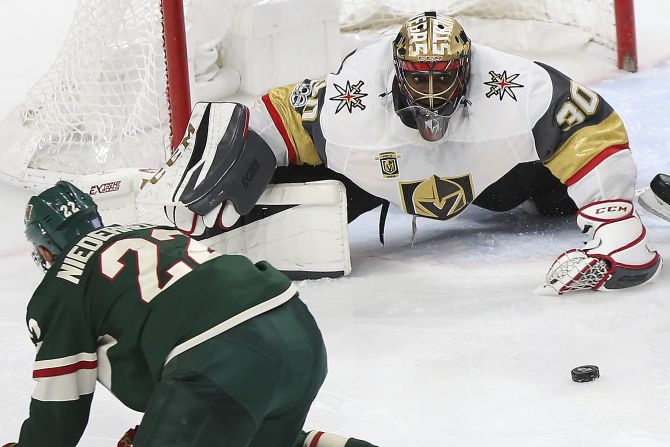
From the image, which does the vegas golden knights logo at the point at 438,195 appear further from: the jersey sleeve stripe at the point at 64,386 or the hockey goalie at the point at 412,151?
the jersey sleeve stripe at the point at 64,386

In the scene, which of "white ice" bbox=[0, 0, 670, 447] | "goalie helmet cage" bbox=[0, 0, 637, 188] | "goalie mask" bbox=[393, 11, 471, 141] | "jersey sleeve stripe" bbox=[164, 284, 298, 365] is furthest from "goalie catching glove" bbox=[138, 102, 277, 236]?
"jersey sleeve stripe" bbox=[164, 284, 298, 365]

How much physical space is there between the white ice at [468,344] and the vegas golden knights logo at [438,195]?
20 cm

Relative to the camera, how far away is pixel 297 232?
4105mm

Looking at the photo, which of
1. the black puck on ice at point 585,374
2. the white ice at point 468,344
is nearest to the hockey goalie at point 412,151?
→ the white ice at point 468,344

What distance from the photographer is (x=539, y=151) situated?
12.7 ft

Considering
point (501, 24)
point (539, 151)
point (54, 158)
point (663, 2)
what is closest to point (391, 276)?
point (539, 151)

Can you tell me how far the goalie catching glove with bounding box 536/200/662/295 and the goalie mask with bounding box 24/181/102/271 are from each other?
5.49 feet

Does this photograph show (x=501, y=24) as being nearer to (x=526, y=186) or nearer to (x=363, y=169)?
(x=526, y=186)

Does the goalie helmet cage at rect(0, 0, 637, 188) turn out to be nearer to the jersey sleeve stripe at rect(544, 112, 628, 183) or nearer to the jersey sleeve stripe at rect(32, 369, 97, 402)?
the jersey sleeve stripe at rect(544, 112, 628, 183)

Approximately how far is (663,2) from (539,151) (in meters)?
3.63

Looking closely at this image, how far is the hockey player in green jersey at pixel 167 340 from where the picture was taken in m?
2.16

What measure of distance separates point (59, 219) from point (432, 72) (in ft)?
5.22

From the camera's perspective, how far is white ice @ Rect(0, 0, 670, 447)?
2936 mm

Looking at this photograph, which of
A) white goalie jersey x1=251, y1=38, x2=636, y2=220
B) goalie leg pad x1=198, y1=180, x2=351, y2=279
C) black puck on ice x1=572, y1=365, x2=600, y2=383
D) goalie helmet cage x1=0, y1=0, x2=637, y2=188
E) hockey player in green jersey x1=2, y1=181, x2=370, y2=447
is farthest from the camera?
goalie helmet cage x1=0, y1=0, x2=637, y2=188
